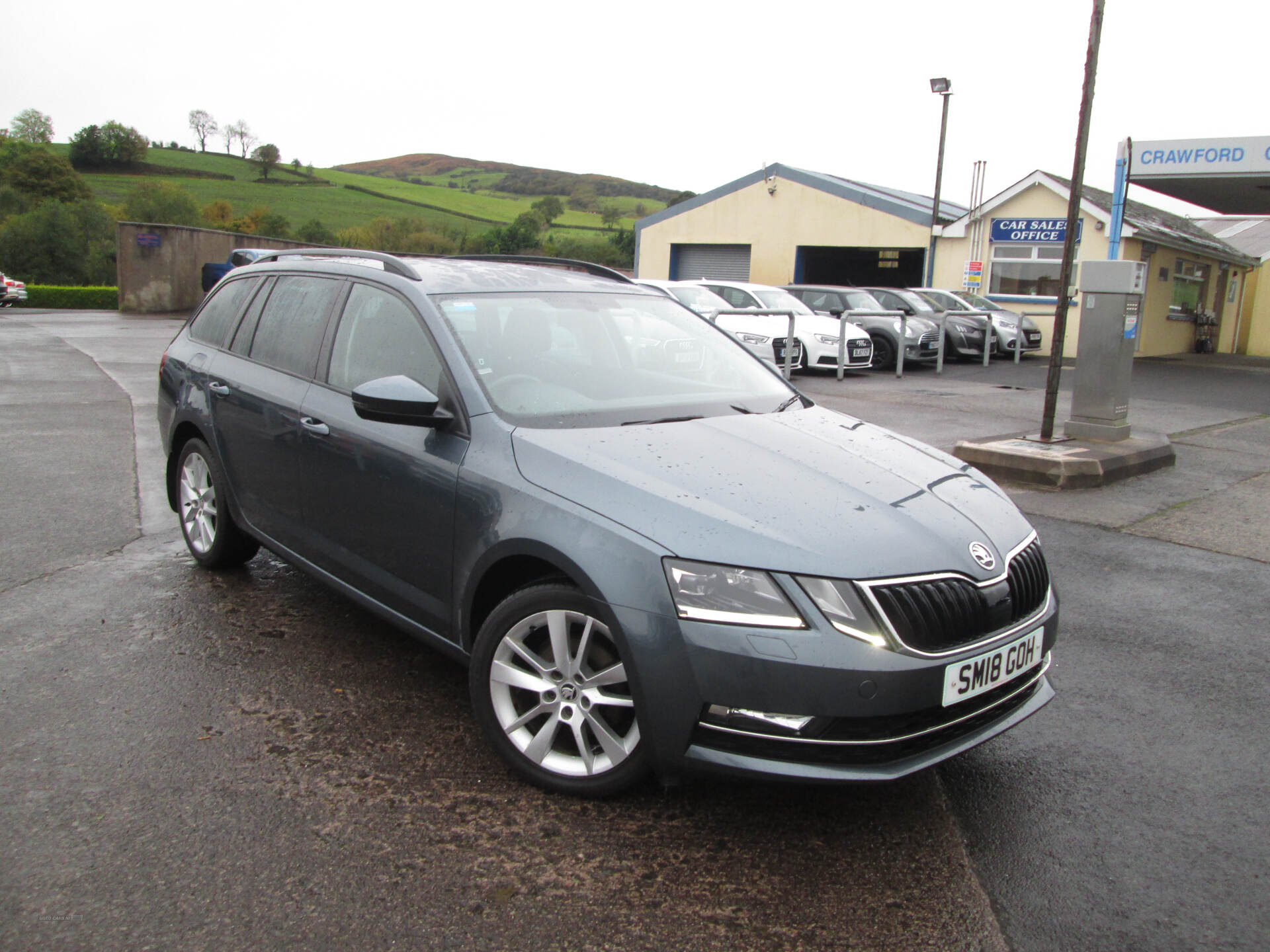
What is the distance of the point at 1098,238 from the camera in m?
23.3

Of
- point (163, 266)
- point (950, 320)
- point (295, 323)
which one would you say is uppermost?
point (163, 266)

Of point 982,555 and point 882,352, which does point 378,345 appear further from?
point 882,352

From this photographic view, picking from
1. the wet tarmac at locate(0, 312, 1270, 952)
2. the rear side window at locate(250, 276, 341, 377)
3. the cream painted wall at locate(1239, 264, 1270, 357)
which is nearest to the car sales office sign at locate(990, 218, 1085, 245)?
the cream painted wall at locate(1239, 264, 1270, 357)

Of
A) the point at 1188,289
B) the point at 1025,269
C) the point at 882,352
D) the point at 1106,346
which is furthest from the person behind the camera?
the point at 1188,289

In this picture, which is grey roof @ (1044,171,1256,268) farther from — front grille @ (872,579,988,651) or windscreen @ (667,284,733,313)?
front grille @ (872,579,988,651)

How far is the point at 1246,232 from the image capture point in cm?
3500

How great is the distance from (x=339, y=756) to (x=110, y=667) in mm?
1282

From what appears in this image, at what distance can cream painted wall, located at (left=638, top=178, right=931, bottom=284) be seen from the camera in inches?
1107

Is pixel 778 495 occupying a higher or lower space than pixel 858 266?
lower

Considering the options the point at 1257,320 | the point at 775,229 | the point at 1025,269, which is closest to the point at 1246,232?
the point at 1257,320

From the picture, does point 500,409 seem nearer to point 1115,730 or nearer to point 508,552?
point 508,552

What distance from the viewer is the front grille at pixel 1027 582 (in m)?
2.88

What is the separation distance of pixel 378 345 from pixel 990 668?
248 centimetres

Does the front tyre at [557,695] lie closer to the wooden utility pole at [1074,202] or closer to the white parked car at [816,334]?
the wooden utility pole at [1074,202]
